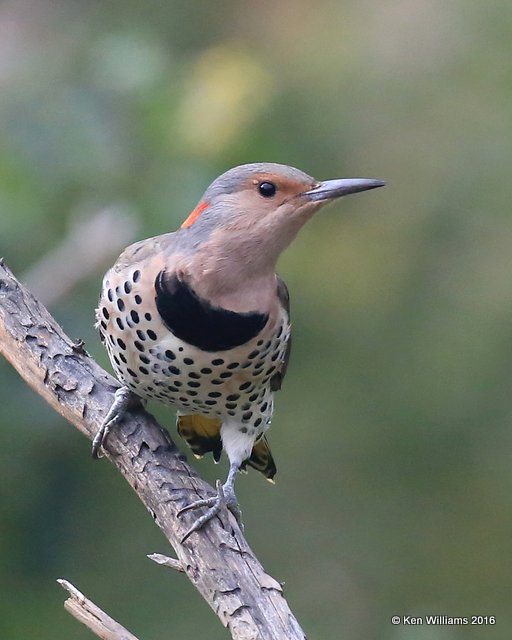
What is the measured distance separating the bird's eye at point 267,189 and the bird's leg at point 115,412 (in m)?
0.70

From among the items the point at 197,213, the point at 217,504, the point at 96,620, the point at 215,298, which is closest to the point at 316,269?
the point at 197,213

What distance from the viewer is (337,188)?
2.93 m

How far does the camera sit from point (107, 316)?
314 centimetres

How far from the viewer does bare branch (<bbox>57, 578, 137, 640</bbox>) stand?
8.21ft

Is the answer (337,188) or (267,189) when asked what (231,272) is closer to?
(267,189)

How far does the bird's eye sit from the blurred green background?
0.76 m

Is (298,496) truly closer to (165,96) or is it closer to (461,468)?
(461,468)

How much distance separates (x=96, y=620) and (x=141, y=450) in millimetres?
645

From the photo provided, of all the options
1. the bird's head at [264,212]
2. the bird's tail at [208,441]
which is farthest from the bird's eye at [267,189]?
the bird's tail at [208,441]

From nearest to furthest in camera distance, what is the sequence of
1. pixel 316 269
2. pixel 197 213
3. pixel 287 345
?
1. pixel 197 213
2. pixel 287 345
3. pixel 316 269

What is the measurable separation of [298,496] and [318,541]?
0.21 meters

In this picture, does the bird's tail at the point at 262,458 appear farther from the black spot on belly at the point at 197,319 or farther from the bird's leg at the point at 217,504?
the black spot on belly at the point at 197,319

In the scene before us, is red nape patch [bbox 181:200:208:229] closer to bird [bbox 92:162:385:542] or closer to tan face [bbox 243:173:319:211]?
bird [bbox 92:162:385:542]

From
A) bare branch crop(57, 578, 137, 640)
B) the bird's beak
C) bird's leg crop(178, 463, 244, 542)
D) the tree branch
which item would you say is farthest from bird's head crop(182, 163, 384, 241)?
bare branch crop(57, 578, 137, 640)
